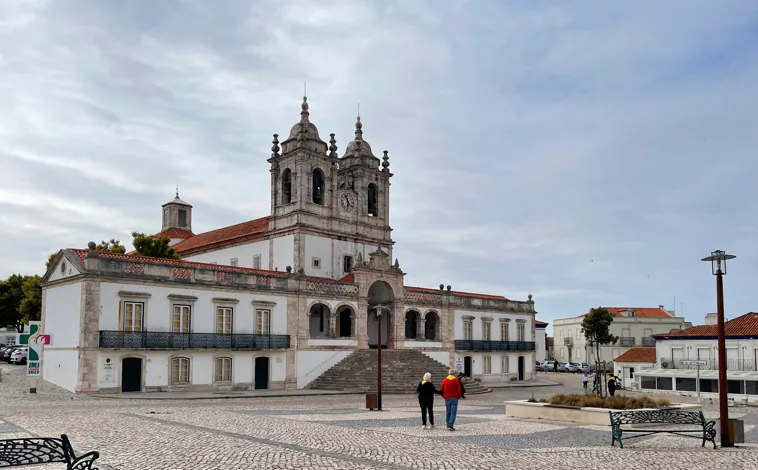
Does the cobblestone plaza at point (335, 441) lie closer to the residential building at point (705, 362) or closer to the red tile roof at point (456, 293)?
the residential building at point (705, 362)

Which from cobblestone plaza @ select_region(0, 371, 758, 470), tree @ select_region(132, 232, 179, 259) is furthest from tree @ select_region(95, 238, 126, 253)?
cobblestone plaza @ select_region(0, 371, 758, 470)

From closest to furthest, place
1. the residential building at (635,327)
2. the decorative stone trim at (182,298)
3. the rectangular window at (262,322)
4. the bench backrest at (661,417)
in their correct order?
the bench backrest at (661,417) → the decorative stone trim at (182,298) → the rectangular window at (262,322) → the residential building at (635,327)

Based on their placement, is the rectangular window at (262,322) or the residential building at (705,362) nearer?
the rectangular window at (262,322)

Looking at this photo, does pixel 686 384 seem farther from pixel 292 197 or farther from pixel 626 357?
pixel 292 197

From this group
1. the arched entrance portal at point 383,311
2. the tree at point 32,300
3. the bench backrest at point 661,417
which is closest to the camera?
the bench backrest at point 661,417

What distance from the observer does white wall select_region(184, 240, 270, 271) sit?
47.6 metres

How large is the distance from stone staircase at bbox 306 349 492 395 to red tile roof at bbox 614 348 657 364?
1159 cm

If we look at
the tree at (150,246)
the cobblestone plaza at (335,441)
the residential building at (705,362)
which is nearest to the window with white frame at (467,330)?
the residential building at (705,362)

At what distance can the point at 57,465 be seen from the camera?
37.2ft

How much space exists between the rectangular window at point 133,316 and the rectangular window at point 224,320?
12.8 feet

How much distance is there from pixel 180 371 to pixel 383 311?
15.1 meters

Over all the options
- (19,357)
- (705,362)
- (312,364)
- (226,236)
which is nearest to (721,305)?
(312,364)

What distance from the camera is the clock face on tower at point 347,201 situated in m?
48.9

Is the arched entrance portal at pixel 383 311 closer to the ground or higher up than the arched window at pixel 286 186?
closer to the ground
